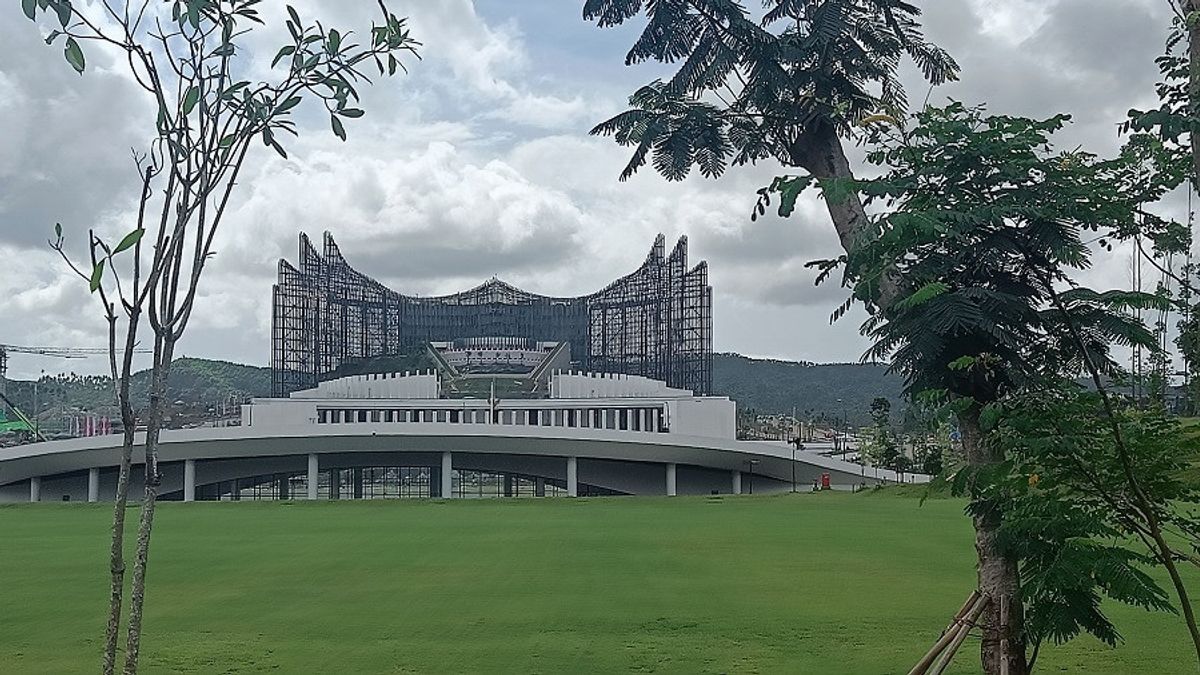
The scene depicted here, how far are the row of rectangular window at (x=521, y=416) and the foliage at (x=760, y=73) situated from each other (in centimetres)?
4568

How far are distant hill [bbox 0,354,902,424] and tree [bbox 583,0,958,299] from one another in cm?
8659

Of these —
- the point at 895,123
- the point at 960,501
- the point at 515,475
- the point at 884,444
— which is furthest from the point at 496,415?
the point at 895,123

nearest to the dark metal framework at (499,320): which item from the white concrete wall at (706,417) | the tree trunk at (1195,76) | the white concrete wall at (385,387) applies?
the white concrete wall at (385,387)

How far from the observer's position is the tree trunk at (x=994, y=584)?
6520 mm

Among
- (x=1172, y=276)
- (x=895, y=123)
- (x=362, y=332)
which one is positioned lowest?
(x=1172, y=276)

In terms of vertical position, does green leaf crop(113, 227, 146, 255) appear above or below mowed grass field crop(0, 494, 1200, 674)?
above

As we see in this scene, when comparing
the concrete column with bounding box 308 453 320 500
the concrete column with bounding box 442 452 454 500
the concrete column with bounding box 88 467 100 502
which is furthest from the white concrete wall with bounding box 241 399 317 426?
the concrete column with bounding box 442 452 454 500

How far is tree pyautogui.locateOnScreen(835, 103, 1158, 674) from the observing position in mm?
6004

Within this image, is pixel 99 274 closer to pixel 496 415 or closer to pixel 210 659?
pixel 210 659

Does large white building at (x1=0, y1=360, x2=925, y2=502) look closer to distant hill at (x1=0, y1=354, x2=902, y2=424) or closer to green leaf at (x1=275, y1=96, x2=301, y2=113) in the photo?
green leaf at (x1=275, y1=96, x2=301, y2=113)

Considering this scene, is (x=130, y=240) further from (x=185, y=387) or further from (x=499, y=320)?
(x=185, y=387)

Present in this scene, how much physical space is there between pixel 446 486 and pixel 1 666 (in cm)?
3479

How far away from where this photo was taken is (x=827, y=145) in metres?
7.88

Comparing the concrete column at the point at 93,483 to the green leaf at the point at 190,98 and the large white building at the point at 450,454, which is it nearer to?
the large white building at the point at 450,454
